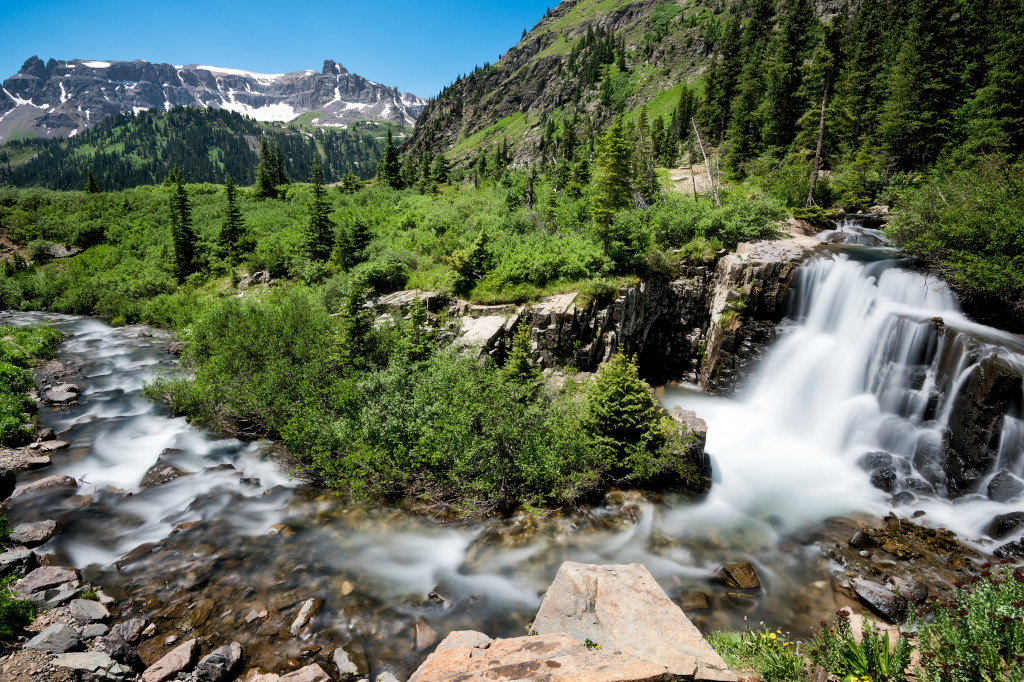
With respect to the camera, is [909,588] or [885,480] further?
[885,480]

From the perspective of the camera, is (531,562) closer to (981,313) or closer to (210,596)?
(210,596)

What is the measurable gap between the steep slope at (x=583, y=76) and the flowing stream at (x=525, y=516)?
289 ft

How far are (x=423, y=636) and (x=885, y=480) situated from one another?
704 inches

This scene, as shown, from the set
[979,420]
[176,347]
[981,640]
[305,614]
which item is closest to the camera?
[981,640]

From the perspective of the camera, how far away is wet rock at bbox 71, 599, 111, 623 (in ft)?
32.1

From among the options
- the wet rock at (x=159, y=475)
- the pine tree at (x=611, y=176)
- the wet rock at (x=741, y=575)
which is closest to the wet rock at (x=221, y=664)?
the wet rock at (x=159, y=475)

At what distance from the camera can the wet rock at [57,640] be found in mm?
8406

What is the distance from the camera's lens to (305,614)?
410 inches

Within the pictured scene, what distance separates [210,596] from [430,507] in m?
6.24

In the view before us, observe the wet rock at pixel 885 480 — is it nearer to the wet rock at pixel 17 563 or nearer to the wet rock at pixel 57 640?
the wet rock at pixel 57 640

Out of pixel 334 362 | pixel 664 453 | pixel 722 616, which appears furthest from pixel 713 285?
pixel 334 362

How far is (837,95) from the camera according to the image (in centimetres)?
4409

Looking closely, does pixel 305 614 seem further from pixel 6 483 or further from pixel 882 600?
pixel 882 600

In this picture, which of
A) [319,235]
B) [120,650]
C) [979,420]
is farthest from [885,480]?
[319,235]
